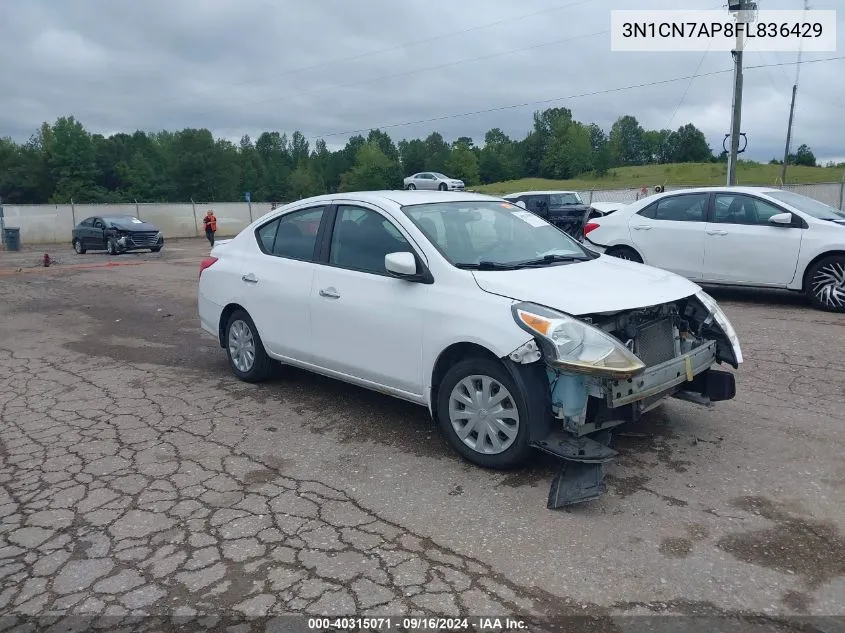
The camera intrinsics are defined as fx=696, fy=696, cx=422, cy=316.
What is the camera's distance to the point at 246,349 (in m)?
6.31

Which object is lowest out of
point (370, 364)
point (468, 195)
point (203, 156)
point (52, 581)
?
point (52, 581)

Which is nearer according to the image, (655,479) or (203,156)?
(655,479)

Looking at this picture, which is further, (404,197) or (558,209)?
(558,209)

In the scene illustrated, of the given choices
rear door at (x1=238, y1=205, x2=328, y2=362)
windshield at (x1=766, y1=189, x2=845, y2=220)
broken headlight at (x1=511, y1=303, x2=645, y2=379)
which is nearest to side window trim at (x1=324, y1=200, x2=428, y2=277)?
rear door at (x1=238, y1=205, x2=328, y2=362)

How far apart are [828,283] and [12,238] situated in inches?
1164

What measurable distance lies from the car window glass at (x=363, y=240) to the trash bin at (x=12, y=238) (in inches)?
1100

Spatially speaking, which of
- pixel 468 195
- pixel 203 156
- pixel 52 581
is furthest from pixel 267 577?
pixel 203 156

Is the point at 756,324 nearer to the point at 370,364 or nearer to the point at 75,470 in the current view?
the point at 370,364

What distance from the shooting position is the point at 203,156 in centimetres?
8788

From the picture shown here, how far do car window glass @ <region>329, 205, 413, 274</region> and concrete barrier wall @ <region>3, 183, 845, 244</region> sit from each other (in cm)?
2459

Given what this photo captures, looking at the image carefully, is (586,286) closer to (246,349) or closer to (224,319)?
(246,349)

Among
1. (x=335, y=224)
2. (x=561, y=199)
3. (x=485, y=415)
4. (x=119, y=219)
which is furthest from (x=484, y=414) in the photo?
(x=119, y=219)

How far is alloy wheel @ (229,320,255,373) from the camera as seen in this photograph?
246 inches

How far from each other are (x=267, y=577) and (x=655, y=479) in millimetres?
2328
